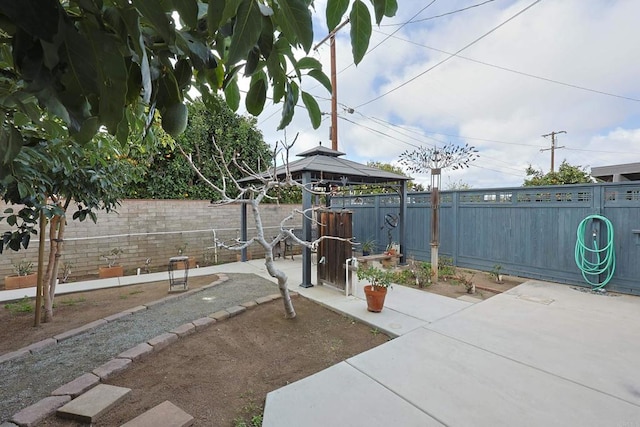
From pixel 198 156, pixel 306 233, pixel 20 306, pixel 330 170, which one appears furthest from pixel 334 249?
pixel 198 156

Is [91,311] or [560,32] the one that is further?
[560,32]

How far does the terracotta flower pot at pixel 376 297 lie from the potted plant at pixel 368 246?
4095 mm

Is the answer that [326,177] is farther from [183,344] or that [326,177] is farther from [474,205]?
[183,344]

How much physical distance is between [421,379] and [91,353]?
2.98 meters

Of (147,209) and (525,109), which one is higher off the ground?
(525,109)

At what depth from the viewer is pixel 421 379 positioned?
2330mm

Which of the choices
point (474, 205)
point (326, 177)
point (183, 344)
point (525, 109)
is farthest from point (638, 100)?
point (183, 344)

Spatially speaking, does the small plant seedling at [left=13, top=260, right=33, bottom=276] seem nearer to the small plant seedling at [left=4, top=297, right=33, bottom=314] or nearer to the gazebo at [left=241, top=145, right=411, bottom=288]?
the small plant seedling at [left=4, top=297, right=33, bottom=314]

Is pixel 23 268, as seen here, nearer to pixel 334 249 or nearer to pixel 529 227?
pixel 334 249

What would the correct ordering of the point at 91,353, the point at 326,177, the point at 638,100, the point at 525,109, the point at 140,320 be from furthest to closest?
the point at 525,109 < the point at 638,100 < the point at 326,177 < the point at 140,320 < the point at 91,353

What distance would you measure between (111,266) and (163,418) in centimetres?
538

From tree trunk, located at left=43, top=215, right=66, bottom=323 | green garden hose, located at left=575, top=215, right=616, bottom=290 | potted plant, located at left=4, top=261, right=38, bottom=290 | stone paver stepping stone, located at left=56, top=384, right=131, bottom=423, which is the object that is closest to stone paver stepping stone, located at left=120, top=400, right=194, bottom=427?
stone paver stepping stone, located at left=56, top=384, right=131, bottom=423

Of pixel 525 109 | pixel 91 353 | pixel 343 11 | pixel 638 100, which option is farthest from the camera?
pixel 525 109

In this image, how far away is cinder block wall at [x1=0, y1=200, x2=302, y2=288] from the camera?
227 inches
